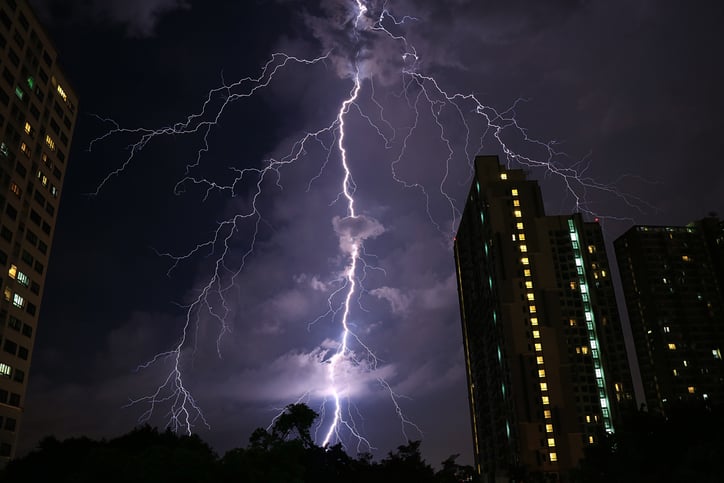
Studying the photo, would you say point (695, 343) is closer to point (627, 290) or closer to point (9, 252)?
point (627, 290)

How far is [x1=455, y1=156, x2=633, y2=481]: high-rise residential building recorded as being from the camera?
6475 centimetres

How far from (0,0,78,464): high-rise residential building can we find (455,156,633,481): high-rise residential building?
158ft

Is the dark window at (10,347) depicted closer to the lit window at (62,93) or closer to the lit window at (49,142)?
the lit window at (49,142)

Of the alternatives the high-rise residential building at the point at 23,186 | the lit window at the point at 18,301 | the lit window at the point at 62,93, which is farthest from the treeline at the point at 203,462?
the lit window at the point at 62,93

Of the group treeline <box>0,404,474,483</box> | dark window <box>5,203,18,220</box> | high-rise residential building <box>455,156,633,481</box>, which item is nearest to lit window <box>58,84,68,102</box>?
dark window <box>5,203,18,220</box>

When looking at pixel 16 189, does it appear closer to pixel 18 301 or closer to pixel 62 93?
pixel 18 301

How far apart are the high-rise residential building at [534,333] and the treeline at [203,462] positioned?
13932mm

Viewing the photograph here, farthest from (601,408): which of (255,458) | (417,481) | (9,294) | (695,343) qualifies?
(9,294)

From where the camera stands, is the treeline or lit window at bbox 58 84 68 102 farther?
lit window at bbox 58 84 68 102

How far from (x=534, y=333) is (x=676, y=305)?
145 feet

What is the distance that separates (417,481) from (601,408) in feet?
103

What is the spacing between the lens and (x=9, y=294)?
45500 millimetres

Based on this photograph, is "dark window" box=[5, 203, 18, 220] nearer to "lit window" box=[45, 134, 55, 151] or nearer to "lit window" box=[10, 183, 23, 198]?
"lit window" box=[10, 183, 23, 198]

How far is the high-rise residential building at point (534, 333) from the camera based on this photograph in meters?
64.8
